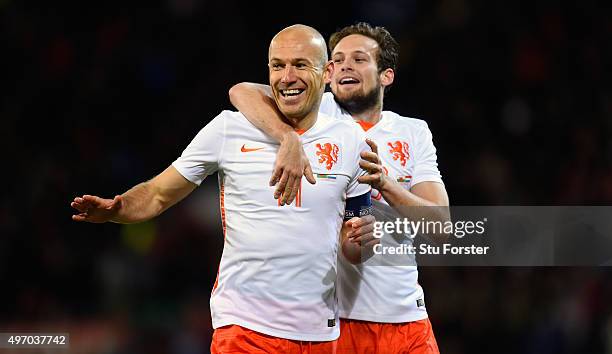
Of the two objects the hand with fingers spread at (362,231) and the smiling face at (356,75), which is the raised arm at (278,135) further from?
the smiling face at (356,75)

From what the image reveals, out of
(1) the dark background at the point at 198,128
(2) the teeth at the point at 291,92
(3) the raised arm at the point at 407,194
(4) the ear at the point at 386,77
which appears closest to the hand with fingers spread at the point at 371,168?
(3) the raised arm at the point at 407,194

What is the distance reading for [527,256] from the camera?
664 centimetres

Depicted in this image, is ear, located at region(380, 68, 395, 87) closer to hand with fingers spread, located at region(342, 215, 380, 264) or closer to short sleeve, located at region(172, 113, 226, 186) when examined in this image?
hand with fingers spread, located at region(342, 215, 380, 264)

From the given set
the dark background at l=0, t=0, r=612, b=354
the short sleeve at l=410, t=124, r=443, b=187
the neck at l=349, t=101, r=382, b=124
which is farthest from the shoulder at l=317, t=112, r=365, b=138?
the dark background at l=0, t=0, r=612, b=354

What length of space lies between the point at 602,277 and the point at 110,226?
171 inches

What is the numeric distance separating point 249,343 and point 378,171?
0.95 meters

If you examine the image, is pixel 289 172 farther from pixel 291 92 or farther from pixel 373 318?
pixel 373 318

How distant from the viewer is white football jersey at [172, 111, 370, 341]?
3656 millimetres

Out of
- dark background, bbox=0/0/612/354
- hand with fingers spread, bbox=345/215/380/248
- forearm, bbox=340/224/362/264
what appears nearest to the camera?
hand with fingers spread, bbox=345/215/380/248

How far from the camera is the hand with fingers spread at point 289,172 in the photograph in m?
3.54

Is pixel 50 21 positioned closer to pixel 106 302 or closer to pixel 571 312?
pixel 106 302

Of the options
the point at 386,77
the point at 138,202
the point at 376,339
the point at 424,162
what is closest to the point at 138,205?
the point at 138,202

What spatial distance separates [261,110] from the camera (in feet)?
12.8

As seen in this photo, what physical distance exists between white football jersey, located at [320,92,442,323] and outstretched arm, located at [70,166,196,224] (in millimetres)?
948
